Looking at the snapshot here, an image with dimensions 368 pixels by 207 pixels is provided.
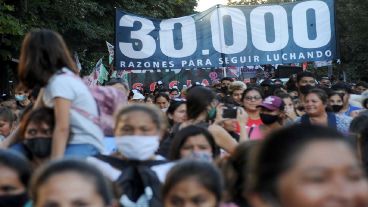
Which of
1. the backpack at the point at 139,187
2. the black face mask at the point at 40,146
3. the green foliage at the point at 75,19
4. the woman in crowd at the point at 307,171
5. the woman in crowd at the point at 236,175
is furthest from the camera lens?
the green foliage at the point at 75,19

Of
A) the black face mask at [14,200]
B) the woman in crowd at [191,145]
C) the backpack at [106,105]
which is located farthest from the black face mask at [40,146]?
the woman in crowd at [191,145]

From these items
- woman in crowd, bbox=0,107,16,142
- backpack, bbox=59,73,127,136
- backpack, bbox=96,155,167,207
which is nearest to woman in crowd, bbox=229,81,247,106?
woman in crowd, bbox=0,107,16,142

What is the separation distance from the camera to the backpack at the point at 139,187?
402 cm

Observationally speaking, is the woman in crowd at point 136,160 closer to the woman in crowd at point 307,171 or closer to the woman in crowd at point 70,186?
the woman in crowd at point 70,186

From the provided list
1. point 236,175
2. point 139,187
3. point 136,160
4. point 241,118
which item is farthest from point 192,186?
point 241,118

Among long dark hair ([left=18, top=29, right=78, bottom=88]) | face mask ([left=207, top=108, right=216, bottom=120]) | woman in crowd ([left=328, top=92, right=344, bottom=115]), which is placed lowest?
woman in crowd ([left=328, top=92, right=344, bottom=115])

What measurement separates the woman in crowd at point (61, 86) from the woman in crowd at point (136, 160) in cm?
25

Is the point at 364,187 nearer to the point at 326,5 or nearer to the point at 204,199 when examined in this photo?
the point at 204,199

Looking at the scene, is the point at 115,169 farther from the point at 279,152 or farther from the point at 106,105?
the point at 279,152

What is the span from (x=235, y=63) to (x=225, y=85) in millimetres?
2032

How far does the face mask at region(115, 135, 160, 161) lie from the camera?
415 centimetres

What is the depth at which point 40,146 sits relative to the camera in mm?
4387

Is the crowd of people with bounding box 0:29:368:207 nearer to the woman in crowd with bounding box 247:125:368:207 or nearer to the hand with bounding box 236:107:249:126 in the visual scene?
the woman in crowd with bounding box 247:125:368:207

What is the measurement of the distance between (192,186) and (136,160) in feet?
2.12
